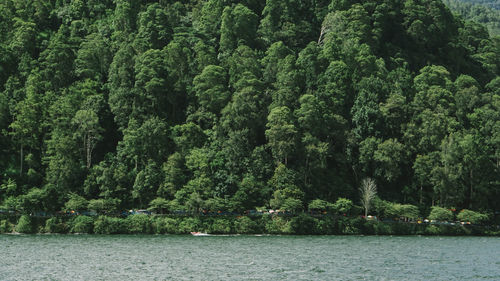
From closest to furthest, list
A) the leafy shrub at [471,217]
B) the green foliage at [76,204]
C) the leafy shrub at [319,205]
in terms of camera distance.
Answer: the green foliage at [76,204], the leafy shrub at [319,205], the leafy shrub at [471,217]

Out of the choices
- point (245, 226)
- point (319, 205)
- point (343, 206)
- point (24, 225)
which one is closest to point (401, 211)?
point (343, 206)

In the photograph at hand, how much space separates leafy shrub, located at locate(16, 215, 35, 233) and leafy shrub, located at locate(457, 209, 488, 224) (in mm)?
74897

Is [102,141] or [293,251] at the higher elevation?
[102,141]

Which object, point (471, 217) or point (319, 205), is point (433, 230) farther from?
point (319, 205)

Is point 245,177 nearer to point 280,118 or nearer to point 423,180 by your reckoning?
point 280,118

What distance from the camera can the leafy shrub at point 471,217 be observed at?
118312mm

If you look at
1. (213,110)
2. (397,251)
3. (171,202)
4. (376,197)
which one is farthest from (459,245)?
(213,110)

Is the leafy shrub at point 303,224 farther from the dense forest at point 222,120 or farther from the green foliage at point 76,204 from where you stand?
A: the green foliage at point 76,204

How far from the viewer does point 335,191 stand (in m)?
121

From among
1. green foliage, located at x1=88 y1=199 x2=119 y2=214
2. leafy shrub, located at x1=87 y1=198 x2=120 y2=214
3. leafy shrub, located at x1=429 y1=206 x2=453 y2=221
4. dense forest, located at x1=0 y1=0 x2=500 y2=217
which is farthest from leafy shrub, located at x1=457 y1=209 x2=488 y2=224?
green foliage, located at x1=88 y1=199 x2=119 y2=214

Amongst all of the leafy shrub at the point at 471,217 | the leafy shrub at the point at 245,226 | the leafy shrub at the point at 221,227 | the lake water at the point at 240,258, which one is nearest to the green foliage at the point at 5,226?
the lake water at the point at 240,258

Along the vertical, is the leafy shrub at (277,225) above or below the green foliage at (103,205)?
below

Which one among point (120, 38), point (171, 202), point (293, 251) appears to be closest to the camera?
point (293, 251)

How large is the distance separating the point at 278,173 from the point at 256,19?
180 ft
